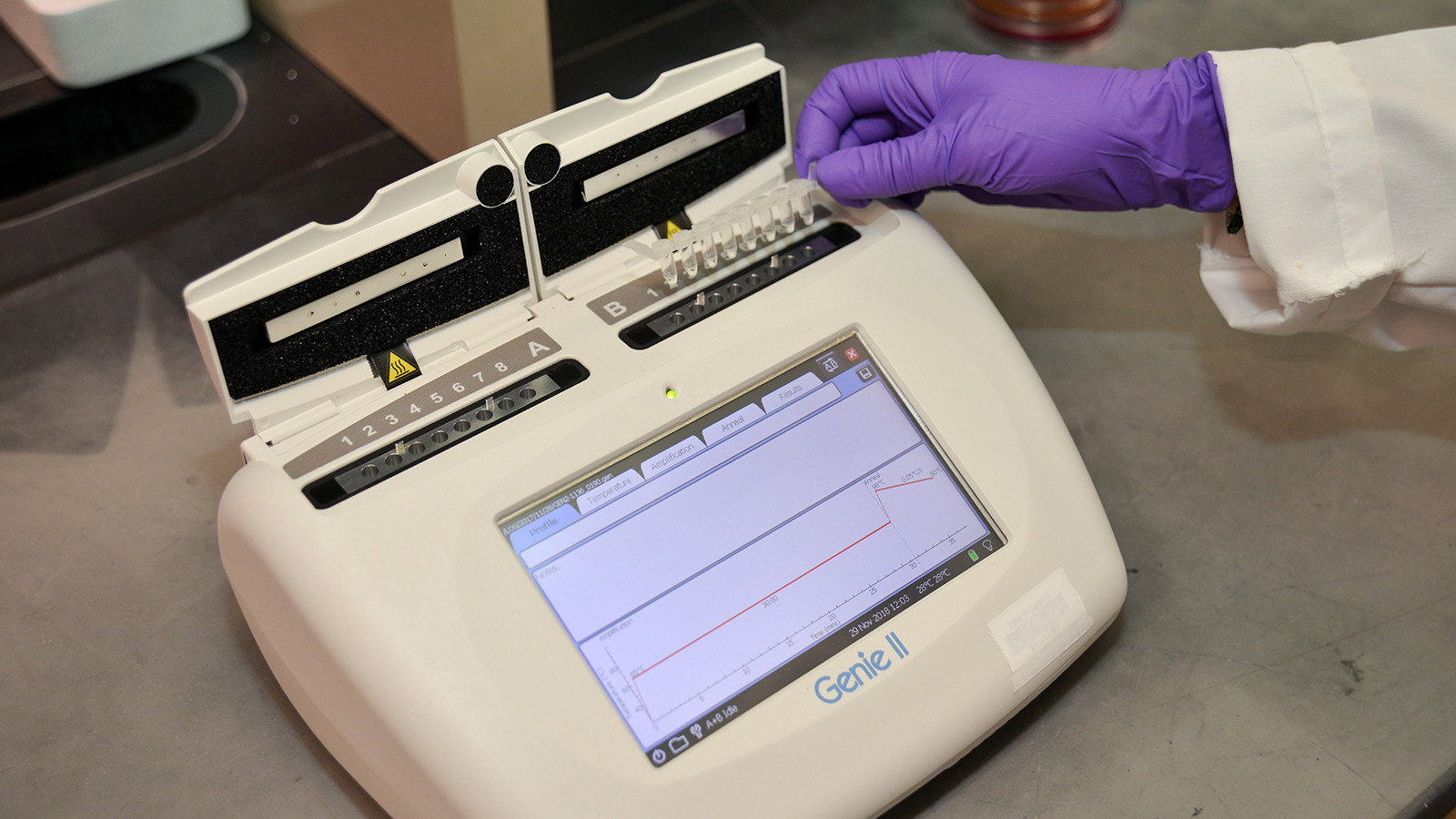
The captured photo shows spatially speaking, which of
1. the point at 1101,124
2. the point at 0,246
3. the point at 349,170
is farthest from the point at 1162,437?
the point at 0,246

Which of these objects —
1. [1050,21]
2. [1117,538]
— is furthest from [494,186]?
[1050,21]

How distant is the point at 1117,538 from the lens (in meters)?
1.00

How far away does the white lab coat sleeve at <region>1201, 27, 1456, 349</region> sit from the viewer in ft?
2.96

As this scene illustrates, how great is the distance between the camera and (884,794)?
30.3 inches

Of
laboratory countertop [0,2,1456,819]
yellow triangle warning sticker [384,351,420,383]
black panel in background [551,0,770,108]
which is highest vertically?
yellow triangle warning sticker [384,351,420,383]

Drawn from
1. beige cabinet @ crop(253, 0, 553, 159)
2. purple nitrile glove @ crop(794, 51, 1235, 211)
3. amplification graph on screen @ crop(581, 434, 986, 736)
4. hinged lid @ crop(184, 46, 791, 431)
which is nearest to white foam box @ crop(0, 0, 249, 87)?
beige cabinet @ crop(253, 0, 553, 159)

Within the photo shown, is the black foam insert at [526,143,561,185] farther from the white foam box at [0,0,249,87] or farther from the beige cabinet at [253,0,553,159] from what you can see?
the white foam box at [0,0,249,87]

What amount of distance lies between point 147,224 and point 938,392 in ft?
2.99

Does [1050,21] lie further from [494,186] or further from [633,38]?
[494,186]

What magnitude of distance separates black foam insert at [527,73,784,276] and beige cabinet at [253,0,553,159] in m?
0.35

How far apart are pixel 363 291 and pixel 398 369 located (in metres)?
0.06

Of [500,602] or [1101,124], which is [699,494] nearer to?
[500,602]

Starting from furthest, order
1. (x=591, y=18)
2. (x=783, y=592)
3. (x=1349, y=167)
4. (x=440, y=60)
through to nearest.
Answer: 1. (x=591, y=18)
2. (x=440, y=60)
3. (x=1349, y=167)
4. (x=783, y=592)

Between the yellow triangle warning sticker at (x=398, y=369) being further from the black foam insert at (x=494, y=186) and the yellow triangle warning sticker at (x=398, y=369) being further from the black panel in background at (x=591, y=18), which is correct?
the black panel in background at (x=591, y=18)
